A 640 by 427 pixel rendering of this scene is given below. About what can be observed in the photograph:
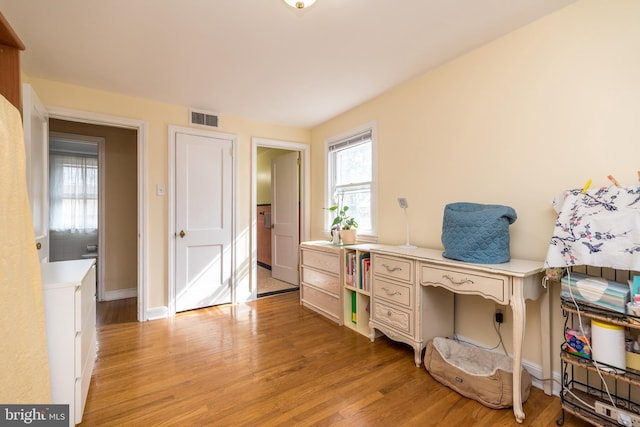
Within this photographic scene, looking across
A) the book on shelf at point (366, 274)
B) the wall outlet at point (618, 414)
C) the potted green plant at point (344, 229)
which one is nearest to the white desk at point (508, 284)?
the wall outlet at point (618, 414)

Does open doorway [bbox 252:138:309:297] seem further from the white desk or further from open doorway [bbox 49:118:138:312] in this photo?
the white desk

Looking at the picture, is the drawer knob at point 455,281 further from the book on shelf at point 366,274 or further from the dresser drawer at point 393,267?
the book on shelf at point 366,274

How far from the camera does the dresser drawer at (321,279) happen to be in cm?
305

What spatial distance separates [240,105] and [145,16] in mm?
1528

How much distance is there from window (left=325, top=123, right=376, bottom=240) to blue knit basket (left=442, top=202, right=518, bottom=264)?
131 cm

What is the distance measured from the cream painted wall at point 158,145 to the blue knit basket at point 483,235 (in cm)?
268

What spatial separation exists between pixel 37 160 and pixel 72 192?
2.46m

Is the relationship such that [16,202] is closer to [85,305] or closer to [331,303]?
[85,305]

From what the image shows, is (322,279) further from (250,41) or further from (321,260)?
(250,41)

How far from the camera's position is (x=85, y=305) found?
5.93ft

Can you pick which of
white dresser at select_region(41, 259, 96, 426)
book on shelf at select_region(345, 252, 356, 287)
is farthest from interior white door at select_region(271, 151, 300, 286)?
white dresser at select_region(41, 259, 96, 426)

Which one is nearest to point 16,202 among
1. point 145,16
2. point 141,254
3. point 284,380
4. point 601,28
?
point 145,16

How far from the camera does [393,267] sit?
2.36 metres

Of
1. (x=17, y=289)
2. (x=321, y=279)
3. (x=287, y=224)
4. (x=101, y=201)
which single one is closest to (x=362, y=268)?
(x=321, y=279)
